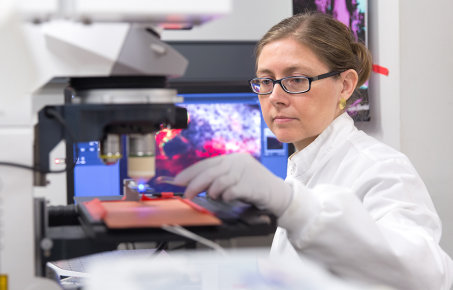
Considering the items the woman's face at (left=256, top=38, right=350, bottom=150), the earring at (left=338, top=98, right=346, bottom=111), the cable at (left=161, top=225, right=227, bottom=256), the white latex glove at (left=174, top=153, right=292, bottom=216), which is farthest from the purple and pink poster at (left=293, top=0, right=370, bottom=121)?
the cable at (left=161, top=225, right=227, bottom=256)

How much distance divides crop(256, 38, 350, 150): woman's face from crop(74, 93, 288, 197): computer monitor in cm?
115

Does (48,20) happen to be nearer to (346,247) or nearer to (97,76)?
(97,76)

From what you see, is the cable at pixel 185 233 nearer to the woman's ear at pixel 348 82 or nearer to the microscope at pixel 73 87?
the microscope at pixel 73 87

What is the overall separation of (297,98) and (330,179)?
0.25m

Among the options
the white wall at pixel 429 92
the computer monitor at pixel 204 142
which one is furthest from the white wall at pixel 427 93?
the computer monitor at pixel 204 142

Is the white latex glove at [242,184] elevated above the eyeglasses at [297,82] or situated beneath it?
situated beneath

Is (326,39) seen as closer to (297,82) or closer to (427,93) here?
(297,82)

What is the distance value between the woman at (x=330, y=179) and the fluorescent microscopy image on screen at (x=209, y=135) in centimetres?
103

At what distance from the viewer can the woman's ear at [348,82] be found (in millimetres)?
1629

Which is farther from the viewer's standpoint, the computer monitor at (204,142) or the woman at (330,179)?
the computer monitor at (204,142)

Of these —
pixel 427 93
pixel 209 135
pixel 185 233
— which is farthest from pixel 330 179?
pixel 209 135

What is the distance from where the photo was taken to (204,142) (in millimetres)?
2756

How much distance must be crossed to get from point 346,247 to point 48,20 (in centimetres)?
64

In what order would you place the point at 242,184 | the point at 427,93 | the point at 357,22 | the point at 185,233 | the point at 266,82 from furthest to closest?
the point at 357,22 → the point at 427,93 → the point at 266,82 → the point at 242,184 → the point at 185,233
